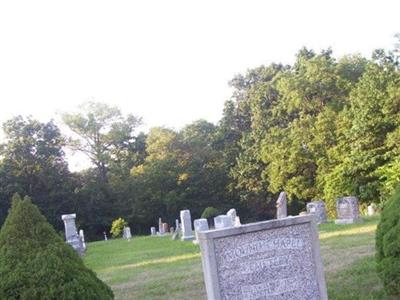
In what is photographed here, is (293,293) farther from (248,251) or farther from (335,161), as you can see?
(335,161)

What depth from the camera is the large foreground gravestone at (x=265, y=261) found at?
21.2 feet

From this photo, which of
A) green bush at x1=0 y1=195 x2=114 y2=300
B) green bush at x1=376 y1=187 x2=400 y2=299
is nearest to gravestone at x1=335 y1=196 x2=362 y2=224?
green bush at x1=376 y1=187 x2=400 y2=299

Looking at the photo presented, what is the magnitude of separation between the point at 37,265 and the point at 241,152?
3906 cm

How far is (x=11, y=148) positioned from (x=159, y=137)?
38.8 feet

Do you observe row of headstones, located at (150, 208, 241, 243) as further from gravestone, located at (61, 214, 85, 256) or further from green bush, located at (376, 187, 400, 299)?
green bush, located at (376, 187, 400, 299)

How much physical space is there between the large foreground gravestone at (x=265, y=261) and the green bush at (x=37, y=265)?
1.28m

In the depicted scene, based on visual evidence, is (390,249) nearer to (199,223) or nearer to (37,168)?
(199,223)

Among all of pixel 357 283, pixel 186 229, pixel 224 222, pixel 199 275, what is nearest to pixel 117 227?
pixel 186 229

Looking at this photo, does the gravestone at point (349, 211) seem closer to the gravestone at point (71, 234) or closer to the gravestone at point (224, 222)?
the gravestone at point (224, 222)

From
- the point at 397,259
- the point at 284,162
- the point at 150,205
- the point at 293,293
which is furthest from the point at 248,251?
the point at 150,205

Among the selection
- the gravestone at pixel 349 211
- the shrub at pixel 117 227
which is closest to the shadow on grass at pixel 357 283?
the gravestone at pixel 349 211

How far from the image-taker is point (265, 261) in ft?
21.7

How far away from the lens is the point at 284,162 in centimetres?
3859

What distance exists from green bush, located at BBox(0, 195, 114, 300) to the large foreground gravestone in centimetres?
128
